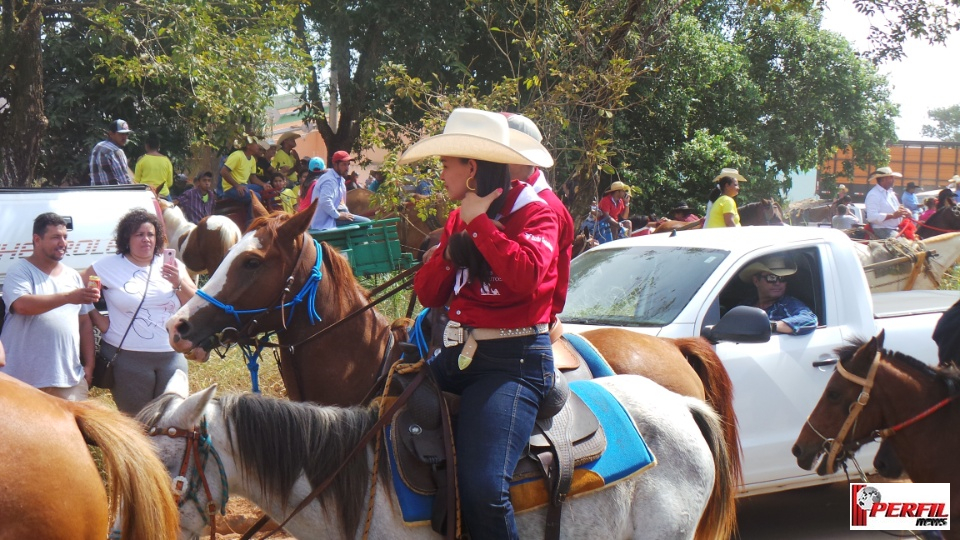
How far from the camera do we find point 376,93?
17062mm

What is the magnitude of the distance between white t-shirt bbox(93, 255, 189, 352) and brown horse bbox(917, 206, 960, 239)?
14263 millimetres

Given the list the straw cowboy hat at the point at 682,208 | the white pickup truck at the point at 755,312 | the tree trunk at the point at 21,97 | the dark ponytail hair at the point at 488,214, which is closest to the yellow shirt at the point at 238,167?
the tree trunk at the point at 21,97

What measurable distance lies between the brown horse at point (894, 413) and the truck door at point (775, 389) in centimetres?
73

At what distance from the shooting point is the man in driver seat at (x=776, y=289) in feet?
21.0

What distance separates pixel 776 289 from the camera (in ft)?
21.4

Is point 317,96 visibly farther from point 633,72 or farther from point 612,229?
point 633,72

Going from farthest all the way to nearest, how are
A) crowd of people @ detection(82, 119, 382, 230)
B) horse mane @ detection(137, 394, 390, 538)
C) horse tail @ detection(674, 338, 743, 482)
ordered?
crowd of people @ detection(82, 119, 382, 230), horse tail @ detection(674, 338, 743, 482), horse mane @ detection(137, 394, 390, 538)

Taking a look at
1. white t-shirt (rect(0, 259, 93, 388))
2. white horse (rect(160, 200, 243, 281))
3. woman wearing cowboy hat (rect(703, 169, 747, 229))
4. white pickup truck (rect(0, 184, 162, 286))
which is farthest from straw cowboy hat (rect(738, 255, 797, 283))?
white pickup truck (rect(0, 184, 162, 286))

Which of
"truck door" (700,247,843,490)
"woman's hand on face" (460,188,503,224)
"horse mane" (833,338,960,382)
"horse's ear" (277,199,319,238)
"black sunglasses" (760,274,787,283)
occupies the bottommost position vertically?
"truck door" (700,247,843,490)

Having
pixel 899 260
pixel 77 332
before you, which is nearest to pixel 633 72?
pixel 899 260

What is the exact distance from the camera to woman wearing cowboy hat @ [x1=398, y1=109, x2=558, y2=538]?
129 inches

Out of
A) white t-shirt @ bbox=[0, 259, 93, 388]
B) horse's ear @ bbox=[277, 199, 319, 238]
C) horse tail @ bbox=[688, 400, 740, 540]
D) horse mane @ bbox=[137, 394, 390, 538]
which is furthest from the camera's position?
white t-shirt @ bbox=[0, 259, 93, 388]

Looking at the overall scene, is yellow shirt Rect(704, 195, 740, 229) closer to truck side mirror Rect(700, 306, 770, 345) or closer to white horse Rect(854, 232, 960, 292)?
white horse Rect(854, 232, 960, 292)

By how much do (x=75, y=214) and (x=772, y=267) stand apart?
6056 mm
